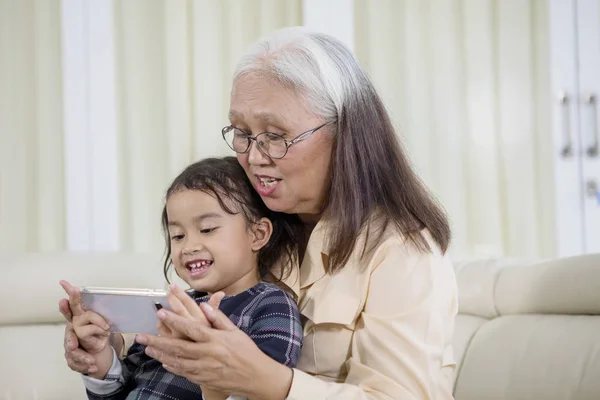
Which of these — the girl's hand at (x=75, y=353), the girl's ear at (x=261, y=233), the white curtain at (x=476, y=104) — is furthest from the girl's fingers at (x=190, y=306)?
the white curtain at (x=476, y=104)

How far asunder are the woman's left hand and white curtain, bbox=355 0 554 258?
2.73 metres

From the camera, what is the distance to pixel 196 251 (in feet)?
5.67

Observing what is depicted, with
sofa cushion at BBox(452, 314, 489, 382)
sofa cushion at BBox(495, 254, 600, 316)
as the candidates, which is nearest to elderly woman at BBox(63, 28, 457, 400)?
sofa cushion at BBox(495, 254, 600, 316)

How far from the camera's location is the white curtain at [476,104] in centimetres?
404

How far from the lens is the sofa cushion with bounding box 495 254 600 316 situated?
7.49 feet

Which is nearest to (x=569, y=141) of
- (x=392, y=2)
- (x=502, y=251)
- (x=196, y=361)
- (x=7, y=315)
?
(x=502, y=251)

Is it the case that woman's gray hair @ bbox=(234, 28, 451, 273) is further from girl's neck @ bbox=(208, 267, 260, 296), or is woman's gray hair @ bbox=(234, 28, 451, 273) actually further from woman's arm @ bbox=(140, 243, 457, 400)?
girl's neck @ bbox=(208, 267, 260, 296)

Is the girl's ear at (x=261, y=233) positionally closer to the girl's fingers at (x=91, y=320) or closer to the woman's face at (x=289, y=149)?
the woman's face at (x=289, y=149)

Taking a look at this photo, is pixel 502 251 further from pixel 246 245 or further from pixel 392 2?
pixel 246 245

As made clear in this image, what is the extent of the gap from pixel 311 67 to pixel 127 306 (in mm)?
599

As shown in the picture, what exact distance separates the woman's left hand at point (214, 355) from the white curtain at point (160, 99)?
7.66 ft

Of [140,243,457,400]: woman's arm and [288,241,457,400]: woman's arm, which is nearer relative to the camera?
[140,243,457,400]: woman's arm

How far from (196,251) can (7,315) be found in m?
Result: 1.37

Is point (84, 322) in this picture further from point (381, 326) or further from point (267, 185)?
point (381, 326)
